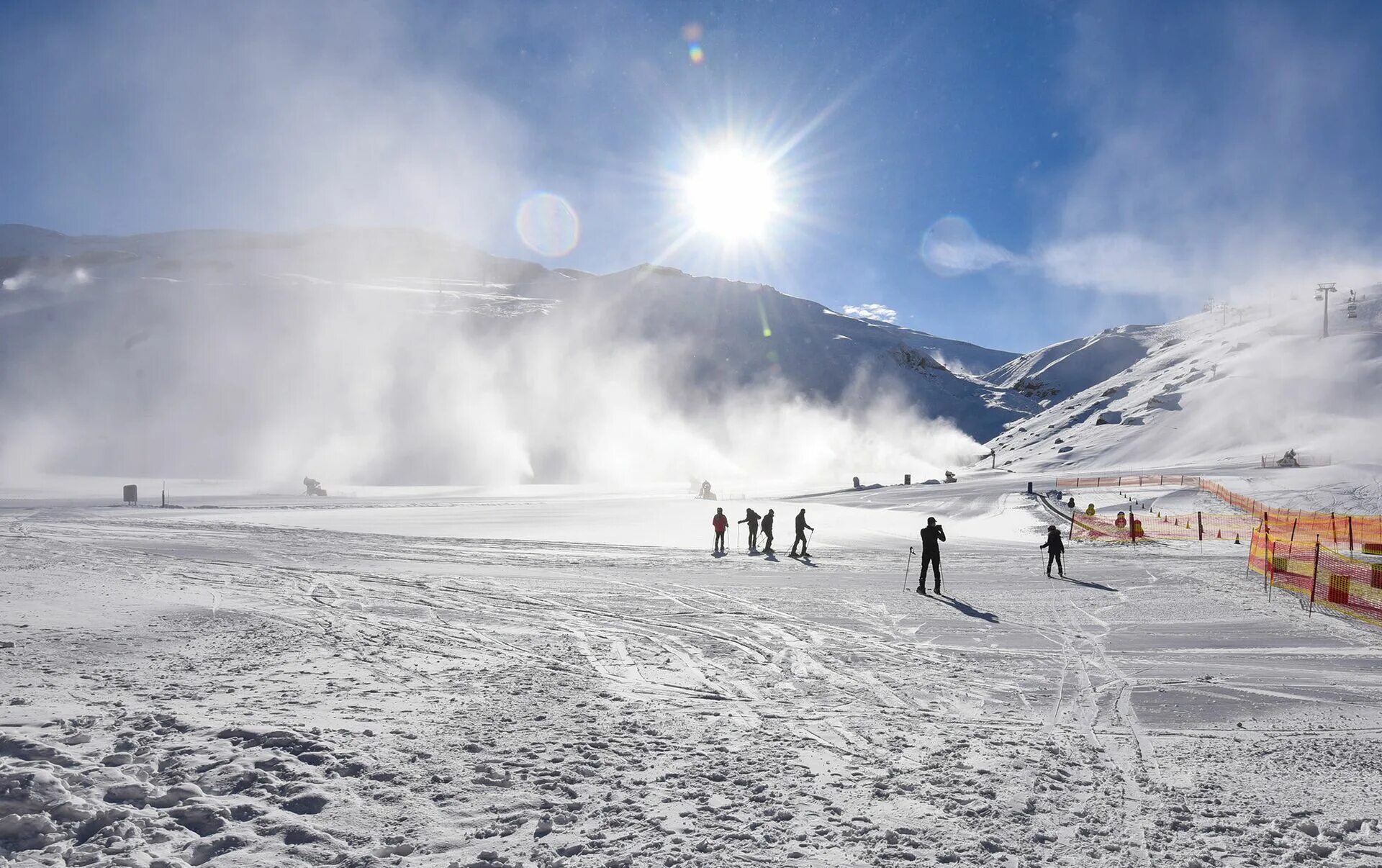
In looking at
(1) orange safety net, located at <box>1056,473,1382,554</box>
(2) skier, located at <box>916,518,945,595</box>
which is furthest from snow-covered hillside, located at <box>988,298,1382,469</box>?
(2) skier, located at <box>916,518,945,595</box>

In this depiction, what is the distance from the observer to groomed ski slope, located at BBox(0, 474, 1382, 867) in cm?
459

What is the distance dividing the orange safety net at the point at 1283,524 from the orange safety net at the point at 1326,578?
161cm

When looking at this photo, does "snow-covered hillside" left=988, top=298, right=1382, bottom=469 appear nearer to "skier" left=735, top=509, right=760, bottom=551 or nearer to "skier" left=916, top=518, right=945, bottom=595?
"skier" left=735, top=509, right=760, bottom=551

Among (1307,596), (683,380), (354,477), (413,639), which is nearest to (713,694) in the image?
(413,639)

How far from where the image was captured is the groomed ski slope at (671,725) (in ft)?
15.0

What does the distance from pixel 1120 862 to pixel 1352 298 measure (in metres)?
158

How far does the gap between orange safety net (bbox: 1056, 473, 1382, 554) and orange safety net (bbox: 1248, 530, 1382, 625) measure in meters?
1.61

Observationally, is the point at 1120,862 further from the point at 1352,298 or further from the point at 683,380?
the point at 1352,298

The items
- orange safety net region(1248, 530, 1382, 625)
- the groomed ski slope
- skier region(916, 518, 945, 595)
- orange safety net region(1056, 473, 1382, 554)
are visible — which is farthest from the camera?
orange safety net region(1056, 473, 1382, 554)

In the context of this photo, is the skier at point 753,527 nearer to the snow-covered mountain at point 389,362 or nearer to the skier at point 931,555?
the skier at point 931,555

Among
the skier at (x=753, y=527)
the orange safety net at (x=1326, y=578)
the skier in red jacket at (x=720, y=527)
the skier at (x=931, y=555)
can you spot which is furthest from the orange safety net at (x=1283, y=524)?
the skier in red jacket at (x=720, y=527)

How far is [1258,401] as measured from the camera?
255 ft

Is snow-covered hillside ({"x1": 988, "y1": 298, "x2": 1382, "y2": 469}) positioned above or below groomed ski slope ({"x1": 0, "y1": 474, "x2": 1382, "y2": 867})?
above

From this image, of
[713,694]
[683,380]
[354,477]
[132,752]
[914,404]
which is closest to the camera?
[132,752]
